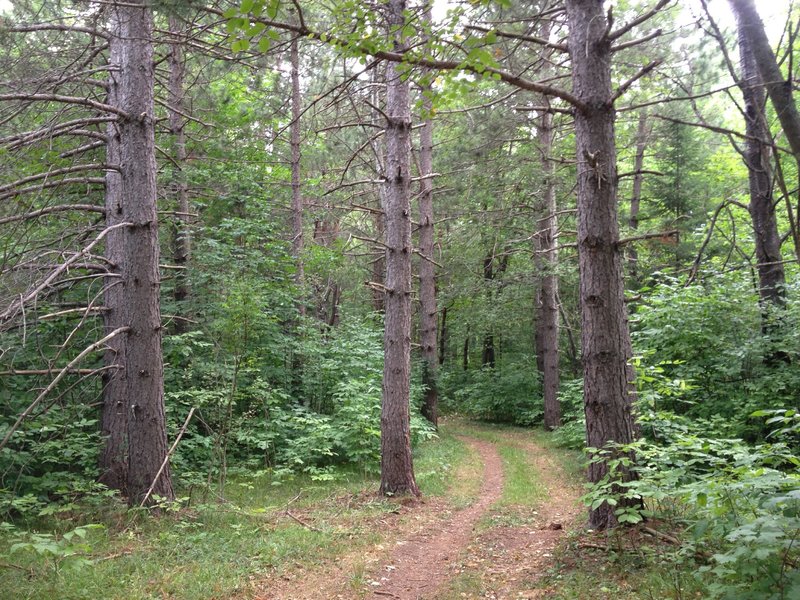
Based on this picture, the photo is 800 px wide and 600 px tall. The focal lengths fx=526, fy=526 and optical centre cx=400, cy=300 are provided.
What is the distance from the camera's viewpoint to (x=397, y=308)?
8734 mm

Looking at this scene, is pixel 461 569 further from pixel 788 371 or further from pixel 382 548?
pixel 788 371

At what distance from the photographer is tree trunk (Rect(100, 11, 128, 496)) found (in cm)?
677

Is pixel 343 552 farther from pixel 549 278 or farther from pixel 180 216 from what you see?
pixel 549 278

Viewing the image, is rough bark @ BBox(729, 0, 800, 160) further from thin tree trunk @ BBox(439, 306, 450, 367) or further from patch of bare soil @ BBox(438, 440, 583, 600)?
thin tree trunk @ BBox(439, 306, 450, 367)

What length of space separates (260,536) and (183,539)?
0.88 meters

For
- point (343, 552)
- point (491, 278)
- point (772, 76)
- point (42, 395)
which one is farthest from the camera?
point (491, 278)

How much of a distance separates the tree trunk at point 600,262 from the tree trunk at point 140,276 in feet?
16.7

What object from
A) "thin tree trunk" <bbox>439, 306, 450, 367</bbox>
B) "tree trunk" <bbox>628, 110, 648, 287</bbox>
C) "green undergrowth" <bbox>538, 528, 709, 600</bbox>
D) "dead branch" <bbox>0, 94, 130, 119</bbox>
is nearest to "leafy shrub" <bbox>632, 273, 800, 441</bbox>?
"green undergrowth" <bbox>538, 528, 709, 600</bbox>

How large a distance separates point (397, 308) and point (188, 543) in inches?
179

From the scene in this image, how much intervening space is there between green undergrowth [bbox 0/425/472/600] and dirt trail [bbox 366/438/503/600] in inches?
19.5

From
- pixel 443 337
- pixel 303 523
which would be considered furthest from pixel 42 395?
pixel 443 337

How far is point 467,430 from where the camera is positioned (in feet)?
60.5

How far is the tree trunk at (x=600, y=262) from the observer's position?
511 centimetres

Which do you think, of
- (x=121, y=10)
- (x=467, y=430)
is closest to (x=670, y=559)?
(x=121, y=10)
